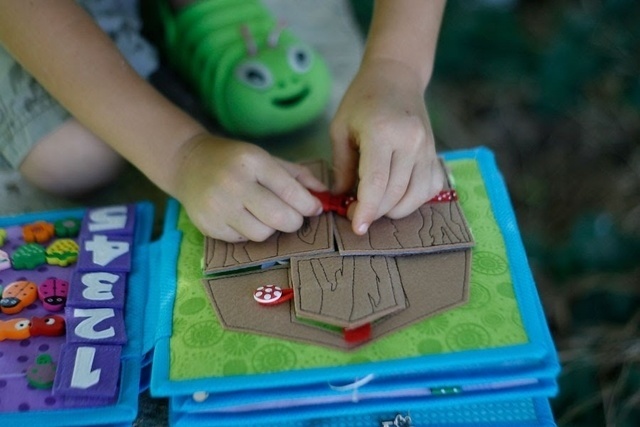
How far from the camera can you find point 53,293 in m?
0.61

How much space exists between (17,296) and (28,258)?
0.05 meters

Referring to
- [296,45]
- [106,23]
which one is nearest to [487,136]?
[296,45]

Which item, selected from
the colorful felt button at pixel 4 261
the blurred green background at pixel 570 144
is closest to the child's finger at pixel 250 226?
the colorful felt button at pixel 4 261

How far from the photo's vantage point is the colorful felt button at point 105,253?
0.64 meters

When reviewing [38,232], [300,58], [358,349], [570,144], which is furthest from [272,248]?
[570,144]

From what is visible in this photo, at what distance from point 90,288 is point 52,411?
0.12 meters

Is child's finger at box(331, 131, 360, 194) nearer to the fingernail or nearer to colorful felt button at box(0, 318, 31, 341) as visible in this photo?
the fingernail

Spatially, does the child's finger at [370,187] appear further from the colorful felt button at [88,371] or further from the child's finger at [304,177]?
the colorful felt button at [88,371]

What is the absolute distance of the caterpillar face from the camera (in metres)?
0.85

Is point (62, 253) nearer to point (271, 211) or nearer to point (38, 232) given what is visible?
point (38, 232)

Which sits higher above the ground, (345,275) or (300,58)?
(300,58)

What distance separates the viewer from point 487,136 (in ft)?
4.19

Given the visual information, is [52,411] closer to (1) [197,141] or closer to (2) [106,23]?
(1) [197,141]

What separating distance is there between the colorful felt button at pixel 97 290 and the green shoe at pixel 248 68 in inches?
11.8
